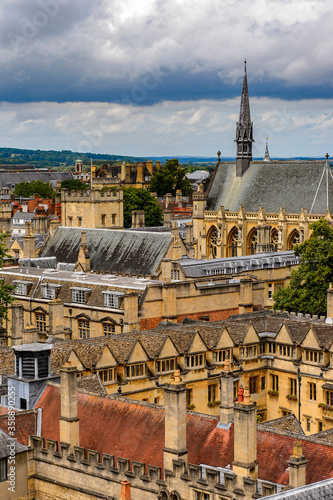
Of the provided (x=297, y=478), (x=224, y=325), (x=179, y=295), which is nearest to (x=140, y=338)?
(x=224, y=325)

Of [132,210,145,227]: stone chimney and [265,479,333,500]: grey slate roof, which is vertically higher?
[132,210,145,227]: stone chimney

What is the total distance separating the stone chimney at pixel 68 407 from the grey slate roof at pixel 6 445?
66.7 inches

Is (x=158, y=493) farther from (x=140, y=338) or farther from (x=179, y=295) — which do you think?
(x=179, y=295)

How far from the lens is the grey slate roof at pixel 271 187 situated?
11169 cm

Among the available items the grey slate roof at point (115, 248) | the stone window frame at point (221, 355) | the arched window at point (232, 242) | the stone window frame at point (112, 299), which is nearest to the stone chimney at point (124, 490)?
the stone window frame at point (221, 355)

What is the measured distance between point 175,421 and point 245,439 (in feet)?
9.69

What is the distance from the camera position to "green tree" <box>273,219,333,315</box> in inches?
2771

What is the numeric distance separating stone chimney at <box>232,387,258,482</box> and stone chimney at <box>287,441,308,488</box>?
67.5 inches

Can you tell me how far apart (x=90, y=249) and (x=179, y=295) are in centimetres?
2460

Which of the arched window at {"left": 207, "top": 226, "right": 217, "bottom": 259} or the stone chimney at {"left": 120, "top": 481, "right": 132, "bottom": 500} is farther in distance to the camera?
the arched window at {"left": 207, "top": 226, "right": 217, "bottom": 259}

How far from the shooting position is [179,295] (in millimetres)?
64938

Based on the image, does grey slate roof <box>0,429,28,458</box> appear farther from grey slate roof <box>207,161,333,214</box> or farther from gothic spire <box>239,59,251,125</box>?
gothic spire <box>239,59,251,125</box>

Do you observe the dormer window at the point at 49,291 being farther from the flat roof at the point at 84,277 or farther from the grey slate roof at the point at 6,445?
the grey slate roof at the point at 6,445

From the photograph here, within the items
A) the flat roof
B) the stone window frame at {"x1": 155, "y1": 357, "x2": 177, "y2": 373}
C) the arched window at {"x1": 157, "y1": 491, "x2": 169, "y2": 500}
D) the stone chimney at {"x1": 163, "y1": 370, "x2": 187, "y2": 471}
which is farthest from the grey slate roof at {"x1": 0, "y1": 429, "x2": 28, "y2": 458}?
the flat roof
